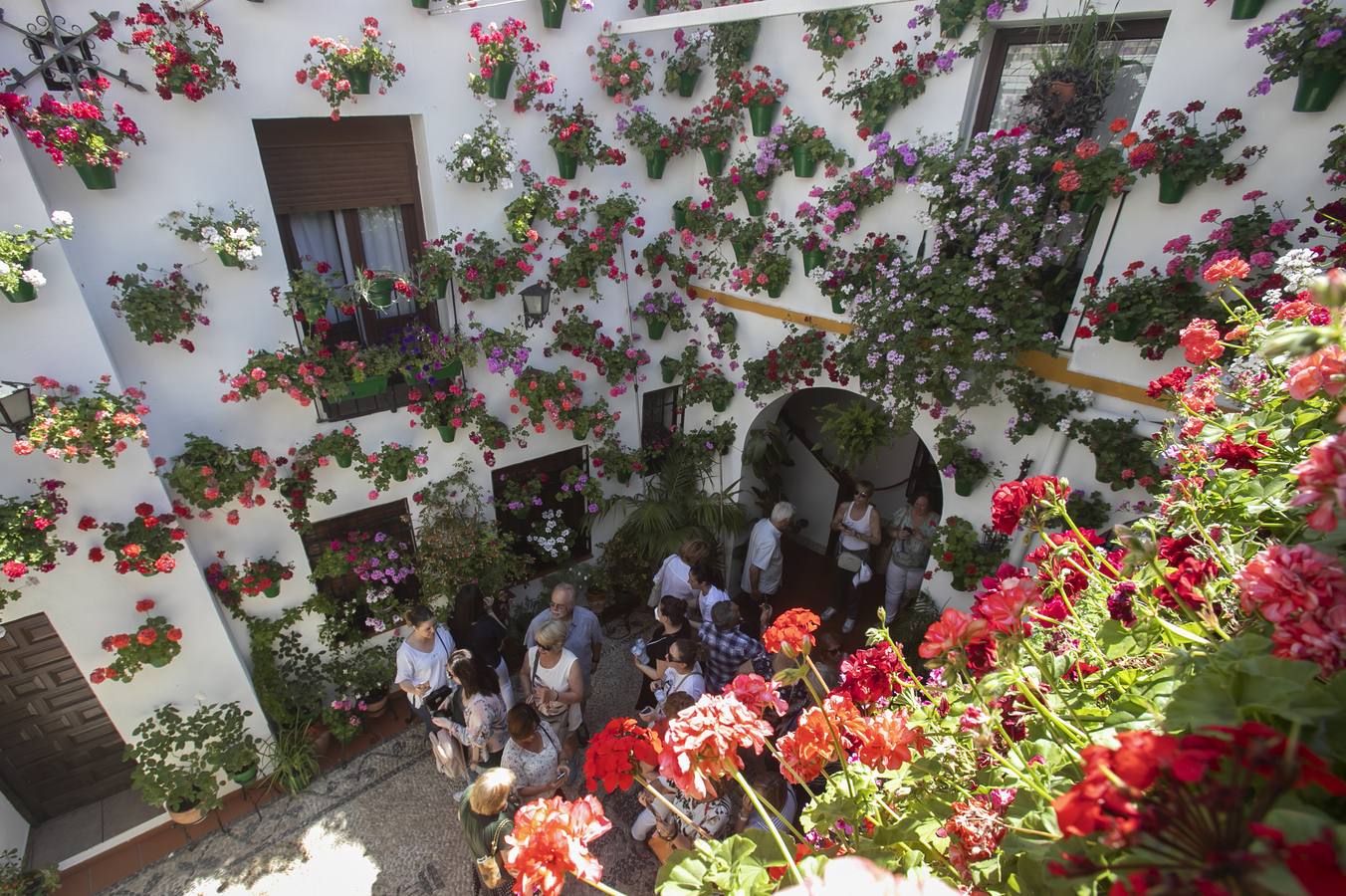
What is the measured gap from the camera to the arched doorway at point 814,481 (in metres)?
7.82

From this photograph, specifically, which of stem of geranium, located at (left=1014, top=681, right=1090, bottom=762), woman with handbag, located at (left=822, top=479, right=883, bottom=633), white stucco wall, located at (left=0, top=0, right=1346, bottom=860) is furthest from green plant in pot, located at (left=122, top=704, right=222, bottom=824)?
stem of geranium, located at (left=1014, top=681, right=1090, bottom=762)

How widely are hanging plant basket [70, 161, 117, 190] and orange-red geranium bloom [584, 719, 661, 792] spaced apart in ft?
15.3

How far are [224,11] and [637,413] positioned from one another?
16.2 feet

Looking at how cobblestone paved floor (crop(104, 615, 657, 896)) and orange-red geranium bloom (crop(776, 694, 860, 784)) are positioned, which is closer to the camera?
orange-red geranium bloom (crop(776, 694, 860, 784))

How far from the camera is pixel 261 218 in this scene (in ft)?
15.9

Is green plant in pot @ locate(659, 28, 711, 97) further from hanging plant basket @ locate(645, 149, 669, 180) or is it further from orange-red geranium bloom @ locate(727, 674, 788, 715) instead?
orange-red geranium bloom @ locate(727, 674, 788, 715)

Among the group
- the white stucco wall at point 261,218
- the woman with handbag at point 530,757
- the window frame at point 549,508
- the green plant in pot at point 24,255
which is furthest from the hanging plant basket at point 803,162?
the green plant in pot at point 24,255

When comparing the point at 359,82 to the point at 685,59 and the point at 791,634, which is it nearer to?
the point at 685,59

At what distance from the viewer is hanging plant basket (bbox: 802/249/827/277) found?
5887mm

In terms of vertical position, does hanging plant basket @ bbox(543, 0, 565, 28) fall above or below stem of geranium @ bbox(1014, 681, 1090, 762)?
above

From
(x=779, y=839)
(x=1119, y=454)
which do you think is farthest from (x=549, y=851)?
(x=1119, y=454)

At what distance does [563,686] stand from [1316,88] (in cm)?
583

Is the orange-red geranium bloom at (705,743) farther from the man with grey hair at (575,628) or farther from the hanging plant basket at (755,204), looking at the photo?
the hanging plant basket at (755,204)

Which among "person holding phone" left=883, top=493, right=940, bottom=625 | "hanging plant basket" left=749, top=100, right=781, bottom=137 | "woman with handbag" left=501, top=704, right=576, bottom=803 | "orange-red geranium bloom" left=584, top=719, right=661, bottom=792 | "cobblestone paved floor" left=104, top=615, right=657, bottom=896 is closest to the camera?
"orange-red geranium bloom" left=584, top=719, right=661, bottom=792
